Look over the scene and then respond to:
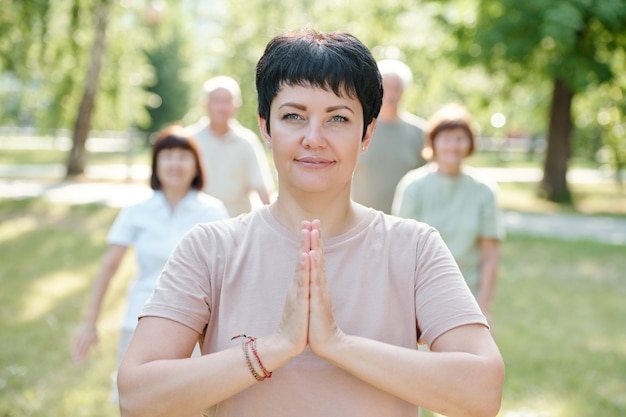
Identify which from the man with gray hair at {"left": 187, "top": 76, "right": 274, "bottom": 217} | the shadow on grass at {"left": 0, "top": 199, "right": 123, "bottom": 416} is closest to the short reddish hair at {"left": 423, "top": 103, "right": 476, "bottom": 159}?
the man with gray hair at {"left": 187, "top": 76, "right": 274, "bottom": 217}

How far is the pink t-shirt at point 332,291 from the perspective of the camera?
6.01 feet

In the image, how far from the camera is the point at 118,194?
63.0 feet

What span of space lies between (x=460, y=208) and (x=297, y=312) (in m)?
3.18

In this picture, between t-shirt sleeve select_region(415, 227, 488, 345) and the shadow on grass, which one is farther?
the shadow on grass

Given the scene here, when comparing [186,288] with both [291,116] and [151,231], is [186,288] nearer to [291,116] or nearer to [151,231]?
[291,116]

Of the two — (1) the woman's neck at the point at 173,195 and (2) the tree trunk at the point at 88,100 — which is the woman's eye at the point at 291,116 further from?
(2) the tree trunk at the point at 88,100

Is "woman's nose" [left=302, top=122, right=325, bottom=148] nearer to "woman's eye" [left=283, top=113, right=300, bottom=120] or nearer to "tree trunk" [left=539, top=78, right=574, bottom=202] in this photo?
"woman's eye" [left=283, top=113, right=300, bottom=120]

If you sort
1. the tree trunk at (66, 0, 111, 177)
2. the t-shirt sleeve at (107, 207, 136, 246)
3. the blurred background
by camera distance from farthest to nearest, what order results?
the tree trunk at (66, 0, 111, 177) → the blurred background → the t-shirt sleeve at (107, 207, 136, 246)

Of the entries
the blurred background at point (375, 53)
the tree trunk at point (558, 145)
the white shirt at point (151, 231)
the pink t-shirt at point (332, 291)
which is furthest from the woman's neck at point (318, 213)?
the tree trunk at point (558, 145)

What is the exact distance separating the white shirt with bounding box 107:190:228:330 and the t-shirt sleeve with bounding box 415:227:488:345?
96.4 inches

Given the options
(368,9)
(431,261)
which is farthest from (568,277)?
(368,9)

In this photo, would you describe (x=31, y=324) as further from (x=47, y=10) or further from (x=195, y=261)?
(x=47, y=10)

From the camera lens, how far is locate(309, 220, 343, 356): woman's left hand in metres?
1.73

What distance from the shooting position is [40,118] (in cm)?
2262
